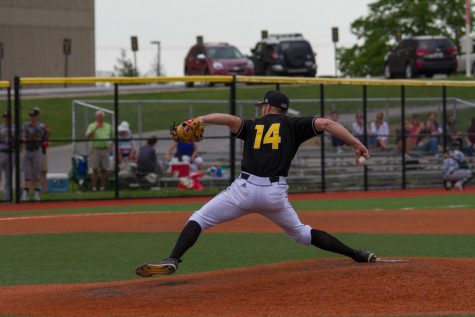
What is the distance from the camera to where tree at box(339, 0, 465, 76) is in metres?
69.9

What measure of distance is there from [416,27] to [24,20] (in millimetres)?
28143

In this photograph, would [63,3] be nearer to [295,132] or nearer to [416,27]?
[416,27]

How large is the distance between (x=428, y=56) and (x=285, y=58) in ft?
18.7

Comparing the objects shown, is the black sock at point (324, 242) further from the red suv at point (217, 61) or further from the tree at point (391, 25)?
the tree at point (391, 25)

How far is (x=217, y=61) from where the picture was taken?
43188 millimetres

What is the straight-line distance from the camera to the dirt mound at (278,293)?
8828 millimetres

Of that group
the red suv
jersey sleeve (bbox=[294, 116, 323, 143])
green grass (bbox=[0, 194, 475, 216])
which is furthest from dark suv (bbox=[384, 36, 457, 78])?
jersey sleeve (bbox=[294, 116, 323, 143])

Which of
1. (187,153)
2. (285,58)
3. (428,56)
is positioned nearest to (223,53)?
(285,58)

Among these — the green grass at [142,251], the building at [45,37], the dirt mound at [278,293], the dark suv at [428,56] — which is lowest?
the green grass at [142,251]

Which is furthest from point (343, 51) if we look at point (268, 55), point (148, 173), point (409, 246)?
point (409, 246)

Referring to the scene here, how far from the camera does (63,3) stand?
182 ft

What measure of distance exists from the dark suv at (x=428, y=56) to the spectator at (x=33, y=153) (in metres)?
24.0

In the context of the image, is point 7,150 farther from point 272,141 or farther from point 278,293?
point 278,293

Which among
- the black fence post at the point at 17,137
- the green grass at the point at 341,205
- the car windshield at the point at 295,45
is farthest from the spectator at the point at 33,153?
the car windshield at the point at 295,45
